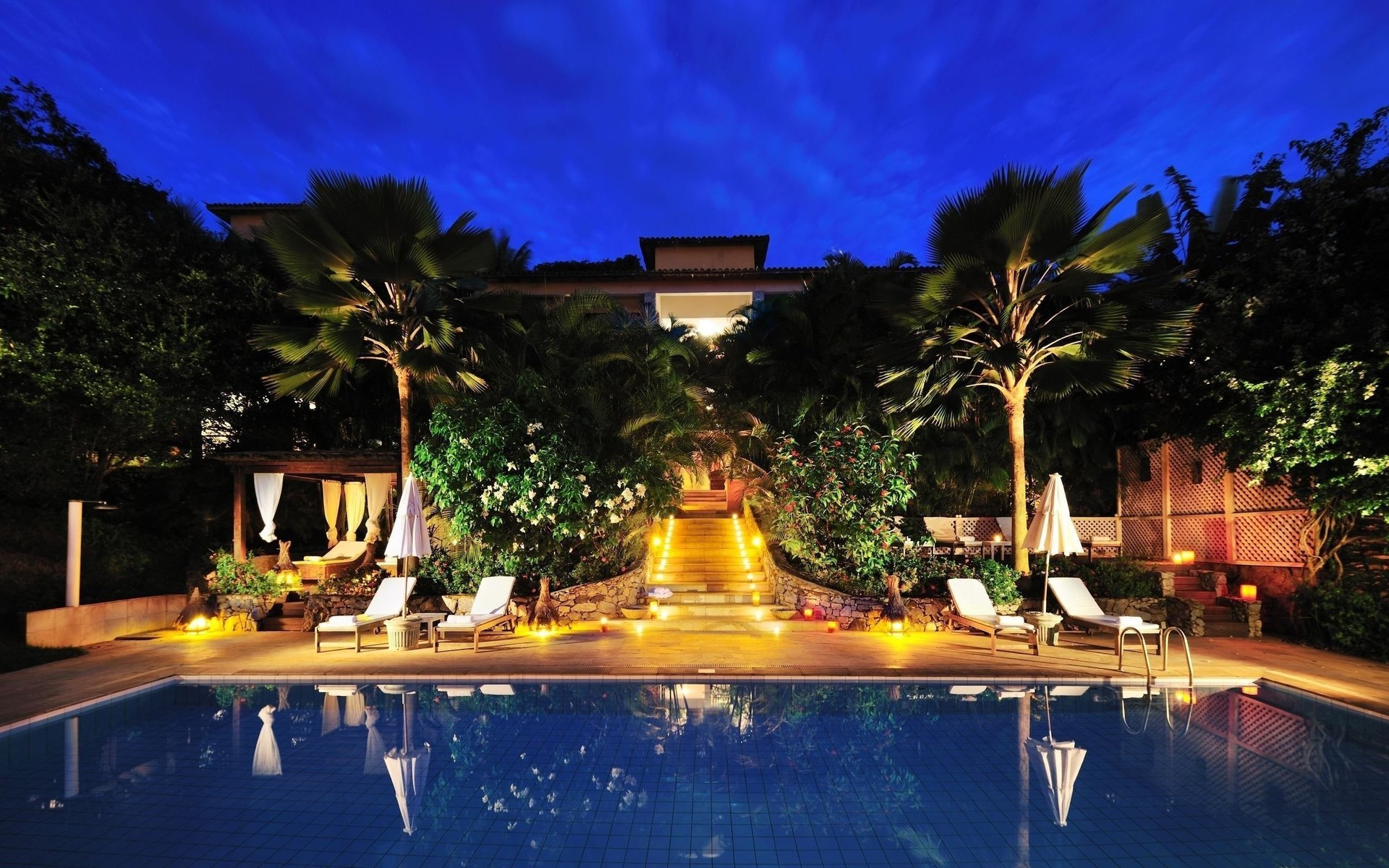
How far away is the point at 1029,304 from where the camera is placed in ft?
35.7

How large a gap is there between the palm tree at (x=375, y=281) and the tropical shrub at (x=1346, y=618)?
13.0m

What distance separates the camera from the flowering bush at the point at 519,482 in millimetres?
11141

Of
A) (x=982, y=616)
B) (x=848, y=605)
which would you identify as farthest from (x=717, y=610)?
(x=982, y=616)

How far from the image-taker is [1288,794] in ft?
15.8

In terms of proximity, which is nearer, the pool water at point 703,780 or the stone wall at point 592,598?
the pool water at point 703,780

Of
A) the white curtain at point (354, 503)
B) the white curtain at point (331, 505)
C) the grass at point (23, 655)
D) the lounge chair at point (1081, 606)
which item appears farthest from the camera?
the white curtain at point (354, 503)

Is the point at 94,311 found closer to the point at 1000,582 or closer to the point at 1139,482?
the point at 1000,582

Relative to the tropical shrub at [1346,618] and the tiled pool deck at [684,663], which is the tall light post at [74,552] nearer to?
the tiled pool deck at [684,663]

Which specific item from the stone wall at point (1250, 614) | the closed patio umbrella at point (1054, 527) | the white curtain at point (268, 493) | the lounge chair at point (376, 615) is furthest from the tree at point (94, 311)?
the stone wall at point (1250, 614)

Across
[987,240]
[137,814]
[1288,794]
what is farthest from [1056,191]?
[137,814]

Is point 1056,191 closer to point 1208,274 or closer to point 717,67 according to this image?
point 1208,274

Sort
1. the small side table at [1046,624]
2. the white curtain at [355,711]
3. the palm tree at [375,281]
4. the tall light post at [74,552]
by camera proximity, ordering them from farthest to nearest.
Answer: the palm tree at [375,281] < the tall light post at [74,552] < the small side table at [1046,624] < the white curtain at [355,711]

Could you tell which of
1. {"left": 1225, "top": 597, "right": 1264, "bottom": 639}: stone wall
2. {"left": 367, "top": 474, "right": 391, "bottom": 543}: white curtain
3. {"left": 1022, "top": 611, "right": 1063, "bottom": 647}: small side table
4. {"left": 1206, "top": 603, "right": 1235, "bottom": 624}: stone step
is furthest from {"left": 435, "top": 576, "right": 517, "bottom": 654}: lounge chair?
{"left": 1225, "top": 597, "right": 1264, "bottom": 639}: stone wall

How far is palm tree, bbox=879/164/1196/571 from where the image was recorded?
1009 cm
